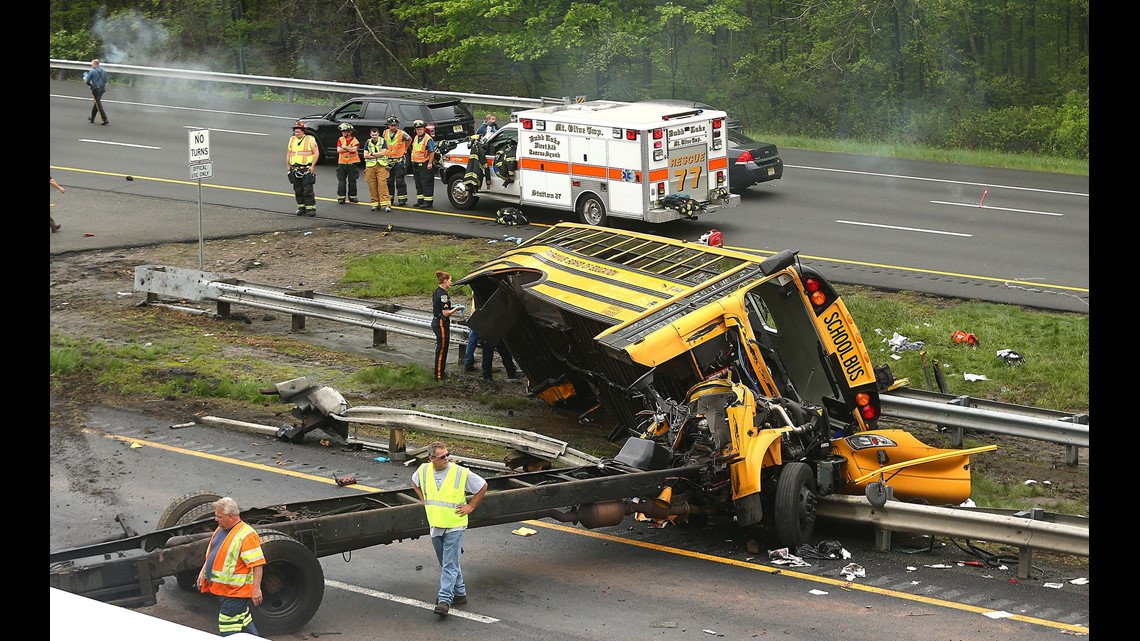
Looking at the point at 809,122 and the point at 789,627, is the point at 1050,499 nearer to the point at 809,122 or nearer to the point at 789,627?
the point at 789,627

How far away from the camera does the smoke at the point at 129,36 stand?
147 ft

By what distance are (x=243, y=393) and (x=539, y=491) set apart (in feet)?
→ 20.8

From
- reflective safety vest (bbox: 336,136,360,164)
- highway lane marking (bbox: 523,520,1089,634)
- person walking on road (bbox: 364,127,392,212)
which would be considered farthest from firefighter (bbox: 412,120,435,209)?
highway lane marking (bbox: 523,520,1089,634)

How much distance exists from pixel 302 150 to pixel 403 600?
15535 millimetres

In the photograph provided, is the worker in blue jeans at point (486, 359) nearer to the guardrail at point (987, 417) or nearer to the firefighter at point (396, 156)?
the guardrail at point (987, 417)

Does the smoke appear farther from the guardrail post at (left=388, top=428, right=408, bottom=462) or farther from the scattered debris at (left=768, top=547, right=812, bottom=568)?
the scattered debris at (left=768, top=547, right=812, bottom=568)

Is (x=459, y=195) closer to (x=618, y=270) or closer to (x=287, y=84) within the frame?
(x=618, y=270)

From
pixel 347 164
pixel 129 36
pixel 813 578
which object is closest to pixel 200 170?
pixel 347 164

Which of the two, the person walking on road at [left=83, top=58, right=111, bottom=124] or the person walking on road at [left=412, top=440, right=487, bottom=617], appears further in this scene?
the person walking on road at [left=83, top=58, right=111, bottom=124]

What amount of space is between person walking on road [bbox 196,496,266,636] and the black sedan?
1833 centimetres

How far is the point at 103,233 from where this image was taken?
2414cm

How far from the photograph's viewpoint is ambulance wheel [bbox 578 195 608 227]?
2312 cm

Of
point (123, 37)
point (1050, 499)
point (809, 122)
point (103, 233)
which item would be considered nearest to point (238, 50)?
point (123, 37)

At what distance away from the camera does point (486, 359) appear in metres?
16.3
